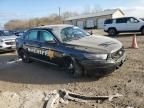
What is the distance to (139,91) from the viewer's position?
664 centimetres

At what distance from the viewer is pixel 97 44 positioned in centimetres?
810

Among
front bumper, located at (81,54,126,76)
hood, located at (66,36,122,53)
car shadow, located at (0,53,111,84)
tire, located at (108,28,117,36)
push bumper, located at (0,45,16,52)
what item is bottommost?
car shadow, located at (0,53,111,84)

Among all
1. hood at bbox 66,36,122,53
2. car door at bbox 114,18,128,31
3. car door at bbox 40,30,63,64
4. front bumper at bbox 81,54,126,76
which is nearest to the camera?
front bumper at bbox 81,54,126,76

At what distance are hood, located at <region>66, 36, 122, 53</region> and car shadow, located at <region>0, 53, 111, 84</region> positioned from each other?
0.93m

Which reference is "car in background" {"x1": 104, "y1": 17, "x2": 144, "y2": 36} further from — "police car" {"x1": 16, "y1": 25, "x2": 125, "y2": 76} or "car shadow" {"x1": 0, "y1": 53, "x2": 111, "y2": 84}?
"police car" {"x1": 16, "y1": 25, "x2": 125, "y2": 76}

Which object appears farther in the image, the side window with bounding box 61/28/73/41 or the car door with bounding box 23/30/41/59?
the car door with bounding box 23/30/41/59

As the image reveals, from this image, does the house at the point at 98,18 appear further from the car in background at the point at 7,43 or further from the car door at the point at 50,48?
the car door at the point at 50,48

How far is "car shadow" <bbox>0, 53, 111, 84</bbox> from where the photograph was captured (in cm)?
834

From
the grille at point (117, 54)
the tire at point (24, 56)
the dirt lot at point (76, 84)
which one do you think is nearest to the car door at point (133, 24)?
the dirt lot at point (76, 84)

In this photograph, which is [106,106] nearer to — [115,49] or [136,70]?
[115,49]

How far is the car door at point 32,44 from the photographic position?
1013 centimetres

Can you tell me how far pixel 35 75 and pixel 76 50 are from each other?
6.60 feet

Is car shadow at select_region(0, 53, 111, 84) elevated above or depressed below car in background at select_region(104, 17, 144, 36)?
below

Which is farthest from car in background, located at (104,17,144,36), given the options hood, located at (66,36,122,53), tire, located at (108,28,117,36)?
hood, located at (66,36,122,53)
